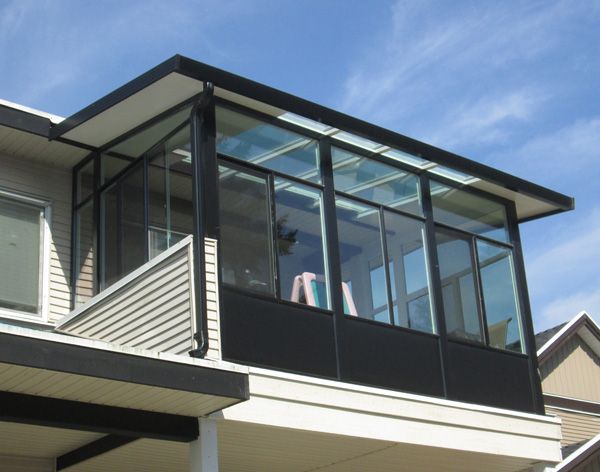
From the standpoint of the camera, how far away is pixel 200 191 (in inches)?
414

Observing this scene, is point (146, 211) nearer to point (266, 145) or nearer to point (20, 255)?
point (266, 145)

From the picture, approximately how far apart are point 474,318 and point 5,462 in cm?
573

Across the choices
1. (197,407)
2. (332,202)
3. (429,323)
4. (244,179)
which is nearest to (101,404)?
(197,407)

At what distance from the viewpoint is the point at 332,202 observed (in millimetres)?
11828

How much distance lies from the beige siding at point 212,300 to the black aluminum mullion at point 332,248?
172 centimetres

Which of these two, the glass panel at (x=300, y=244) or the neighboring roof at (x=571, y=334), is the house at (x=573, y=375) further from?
the glass panel at (x=300, y=244)

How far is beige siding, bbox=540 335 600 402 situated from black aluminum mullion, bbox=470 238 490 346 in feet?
26.2

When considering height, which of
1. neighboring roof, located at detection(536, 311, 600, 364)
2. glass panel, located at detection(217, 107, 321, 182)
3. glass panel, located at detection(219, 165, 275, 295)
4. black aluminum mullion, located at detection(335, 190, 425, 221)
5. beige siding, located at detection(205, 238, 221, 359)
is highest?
neighboring roof, located at detection(536, 311, 600, 364)

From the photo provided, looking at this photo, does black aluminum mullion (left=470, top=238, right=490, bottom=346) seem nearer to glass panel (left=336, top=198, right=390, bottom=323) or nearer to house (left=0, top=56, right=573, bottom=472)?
house (left=0, top=56, right=573, bottom=472)

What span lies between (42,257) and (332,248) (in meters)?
3.36

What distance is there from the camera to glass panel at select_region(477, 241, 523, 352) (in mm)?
13344

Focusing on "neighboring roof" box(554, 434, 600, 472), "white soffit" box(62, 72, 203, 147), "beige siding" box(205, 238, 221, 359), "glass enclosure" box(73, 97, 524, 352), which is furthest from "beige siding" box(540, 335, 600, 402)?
"beige siding" box(205, 238, 221, 359)

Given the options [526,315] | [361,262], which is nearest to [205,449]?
[361,262]

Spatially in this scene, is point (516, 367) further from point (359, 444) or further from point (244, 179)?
point (244, 179)
